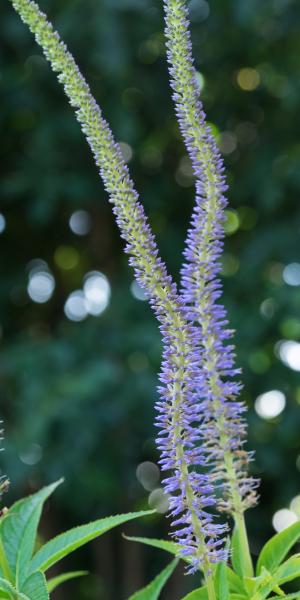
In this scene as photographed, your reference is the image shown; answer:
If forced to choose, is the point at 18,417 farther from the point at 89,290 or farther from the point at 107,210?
the point at 107,210

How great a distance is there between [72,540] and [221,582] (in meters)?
0.24

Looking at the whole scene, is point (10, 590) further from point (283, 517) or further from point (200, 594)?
point (283, 517)

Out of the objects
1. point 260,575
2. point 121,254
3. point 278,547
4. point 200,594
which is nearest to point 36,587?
point 200,594

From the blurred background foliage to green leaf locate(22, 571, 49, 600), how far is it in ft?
14.2

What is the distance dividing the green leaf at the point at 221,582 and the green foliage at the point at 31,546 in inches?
4.6

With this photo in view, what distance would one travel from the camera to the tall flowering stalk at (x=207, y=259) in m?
1.06

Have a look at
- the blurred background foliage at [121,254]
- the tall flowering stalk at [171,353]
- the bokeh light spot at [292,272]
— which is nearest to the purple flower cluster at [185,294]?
the tall flowering stalk at [171,353]

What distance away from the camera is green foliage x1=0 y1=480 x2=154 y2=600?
3.52ft

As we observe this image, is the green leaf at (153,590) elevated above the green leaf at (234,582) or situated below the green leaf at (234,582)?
above

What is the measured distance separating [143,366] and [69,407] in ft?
2.92

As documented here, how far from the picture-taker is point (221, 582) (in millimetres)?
1043

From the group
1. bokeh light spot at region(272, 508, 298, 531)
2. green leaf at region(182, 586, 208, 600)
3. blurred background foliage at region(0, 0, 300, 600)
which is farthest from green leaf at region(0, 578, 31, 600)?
bokeh light spot at region(272, 508, 298, 531)

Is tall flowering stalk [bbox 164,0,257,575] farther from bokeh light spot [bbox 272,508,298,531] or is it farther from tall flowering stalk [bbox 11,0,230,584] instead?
bokeh light spot [bbox 272,508,298,531]

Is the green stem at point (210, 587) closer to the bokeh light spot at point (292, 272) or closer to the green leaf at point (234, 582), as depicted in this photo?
the green leaf at point (234, 582)
